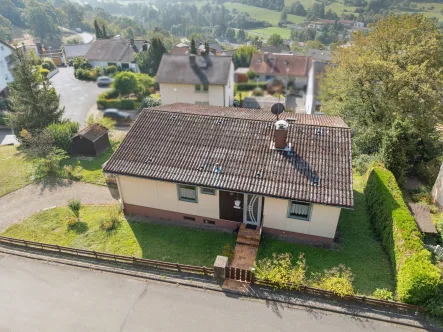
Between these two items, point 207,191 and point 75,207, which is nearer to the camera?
point 207,191

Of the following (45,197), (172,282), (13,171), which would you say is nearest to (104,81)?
(13,171)

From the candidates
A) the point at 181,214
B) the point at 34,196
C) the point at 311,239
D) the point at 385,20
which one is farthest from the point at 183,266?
the point at 385,20

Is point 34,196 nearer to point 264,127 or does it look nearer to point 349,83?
point 264,127

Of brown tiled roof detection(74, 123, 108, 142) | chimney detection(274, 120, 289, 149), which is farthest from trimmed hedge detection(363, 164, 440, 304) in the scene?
brown tiled roof detection(74, 123, 108, 142)

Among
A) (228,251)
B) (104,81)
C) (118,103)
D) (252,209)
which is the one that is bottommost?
(104,81)

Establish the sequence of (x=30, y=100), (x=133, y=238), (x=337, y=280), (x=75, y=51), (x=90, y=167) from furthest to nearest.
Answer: (x=75, y=51) → (x=30, y=100) → (x=90, y=167) → (x=133, y=238) → (x=337, y=280)

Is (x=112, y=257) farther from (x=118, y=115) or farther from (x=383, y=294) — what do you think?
(x=118, y=115)

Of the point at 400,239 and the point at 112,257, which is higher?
the point at 400,239

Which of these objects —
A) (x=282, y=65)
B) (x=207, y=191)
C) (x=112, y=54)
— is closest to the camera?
(x=207, y=191)
